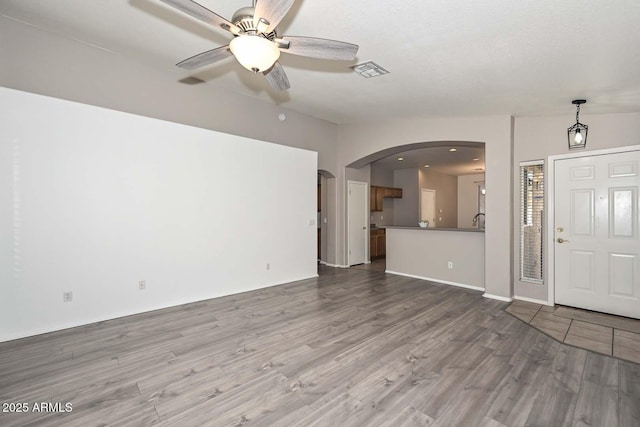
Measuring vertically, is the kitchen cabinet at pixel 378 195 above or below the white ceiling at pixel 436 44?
below

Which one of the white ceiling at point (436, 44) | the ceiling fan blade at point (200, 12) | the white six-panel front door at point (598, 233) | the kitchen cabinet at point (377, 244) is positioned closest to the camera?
the ceiling fan blade at point (200, 12)

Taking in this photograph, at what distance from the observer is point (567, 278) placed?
14.3 ft

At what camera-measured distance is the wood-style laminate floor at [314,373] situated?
201 cm

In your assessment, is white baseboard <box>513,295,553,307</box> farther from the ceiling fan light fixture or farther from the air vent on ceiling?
the ceiling fan light fixture

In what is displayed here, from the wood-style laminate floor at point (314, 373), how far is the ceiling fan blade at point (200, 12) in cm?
265

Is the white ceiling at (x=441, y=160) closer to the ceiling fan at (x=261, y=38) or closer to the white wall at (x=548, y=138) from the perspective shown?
the white wall at (x=548, y=138)

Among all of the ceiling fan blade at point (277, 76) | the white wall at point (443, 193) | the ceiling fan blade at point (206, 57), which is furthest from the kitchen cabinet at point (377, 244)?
the ceiling fan blade at point (206, 57)

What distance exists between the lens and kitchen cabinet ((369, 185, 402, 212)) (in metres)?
9.06

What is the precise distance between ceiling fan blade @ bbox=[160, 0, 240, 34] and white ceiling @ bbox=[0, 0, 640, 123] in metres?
0.74

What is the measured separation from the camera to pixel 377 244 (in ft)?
28.7

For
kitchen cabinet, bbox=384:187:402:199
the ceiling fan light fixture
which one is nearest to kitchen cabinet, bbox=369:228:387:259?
kitchen cabinet, bbox=384:187:402:199

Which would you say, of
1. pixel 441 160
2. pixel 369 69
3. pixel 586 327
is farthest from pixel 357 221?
pixel 586 327

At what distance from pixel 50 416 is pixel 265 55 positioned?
2883 millimetres

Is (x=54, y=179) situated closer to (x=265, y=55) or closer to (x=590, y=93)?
(x=265, y=55)
